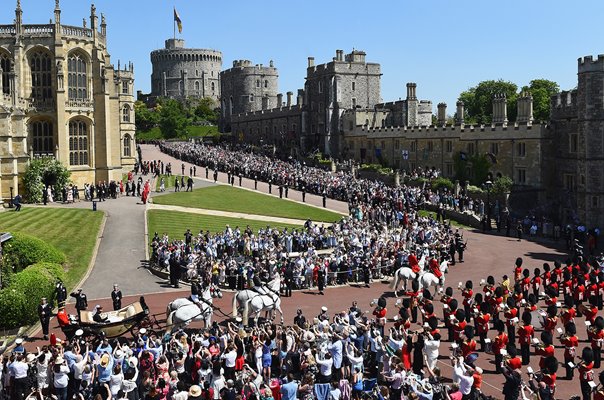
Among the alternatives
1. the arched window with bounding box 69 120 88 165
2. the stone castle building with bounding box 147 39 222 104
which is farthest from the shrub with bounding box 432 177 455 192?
the stone castle building with bounding box 147 39 222 104

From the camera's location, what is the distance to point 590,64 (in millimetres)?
47375

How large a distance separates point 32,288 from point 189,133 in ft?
334

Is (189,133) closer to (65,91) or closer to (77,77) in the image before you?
(77,77)

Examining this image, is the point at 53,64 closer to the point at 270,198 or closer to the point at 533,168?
the point at 270,198

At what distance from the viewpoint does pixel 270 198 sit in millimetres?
54000

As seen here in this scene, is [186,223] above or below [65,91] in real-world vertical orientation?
below

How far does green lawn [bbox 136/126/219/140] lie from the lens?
123 m

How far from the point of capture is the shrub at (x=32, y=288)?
23.1 metres

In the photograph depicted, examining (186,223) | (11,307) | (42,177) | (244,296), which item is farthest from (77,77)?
(244,296)

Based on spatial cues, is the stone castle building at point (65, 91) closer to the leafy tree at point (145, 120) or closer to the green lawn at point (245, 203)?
the green lawn at point (245, 203)

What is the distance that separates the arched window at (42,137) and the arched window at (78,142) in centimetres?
166

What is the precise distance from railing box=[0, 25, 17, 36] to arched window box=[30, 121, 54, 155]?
7714 mm

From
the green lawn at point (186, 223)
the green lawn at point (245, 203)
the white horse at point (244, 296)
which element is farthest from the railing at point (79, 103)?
the white horse at point (244, 296)

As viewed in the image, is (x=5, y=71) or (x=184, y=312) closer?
(x=184, y=312)
